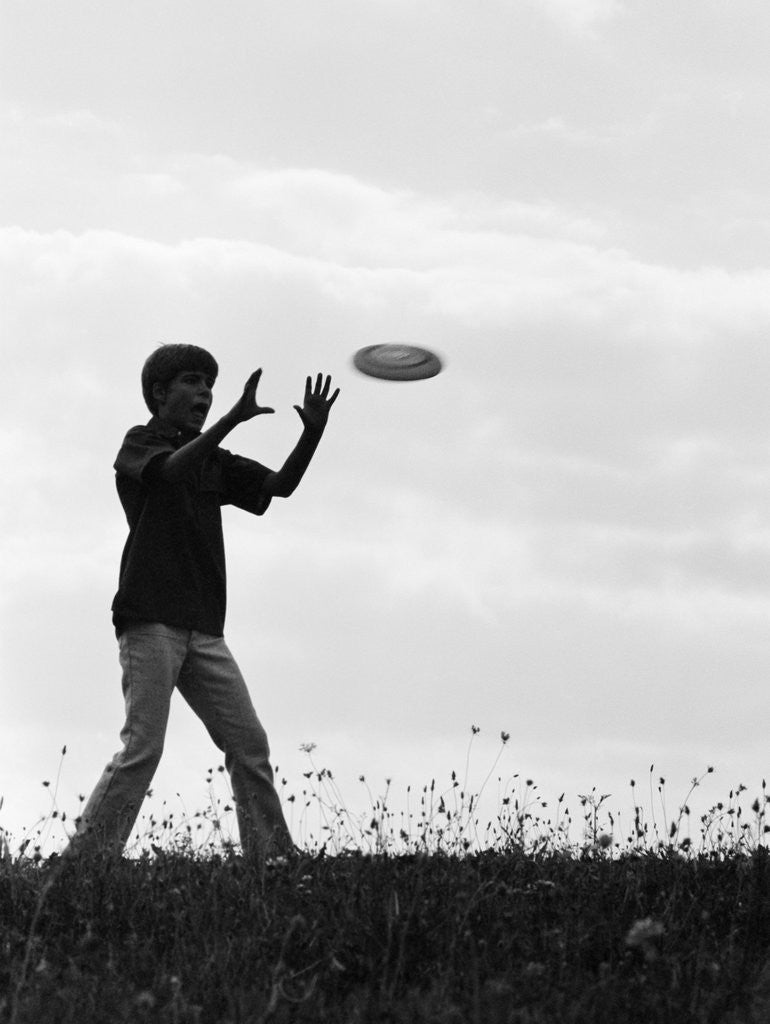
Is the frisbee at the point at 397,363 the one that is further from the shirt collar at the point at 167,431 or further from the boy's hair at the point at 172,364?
the shirt collar at the point at 167,431

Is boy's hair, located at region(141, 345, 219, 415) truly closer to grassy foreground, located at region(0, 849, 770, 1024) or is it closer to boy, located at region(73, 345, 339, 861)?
boy, located at region(73, 345, 339, 861)

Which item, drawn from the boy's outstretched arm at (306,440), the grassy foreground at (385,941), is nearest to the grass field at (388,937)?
the grassy foreground at (385,941)

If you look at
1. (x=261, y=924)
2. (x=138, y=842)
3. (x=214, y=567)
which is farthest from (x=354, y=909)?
(x=214, y=567)

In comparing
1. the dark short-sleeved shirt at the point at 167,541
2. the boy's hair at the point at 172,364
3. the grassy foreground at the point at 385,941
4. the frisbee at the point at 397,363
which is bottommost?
the grassy foreground at the point at 385,941

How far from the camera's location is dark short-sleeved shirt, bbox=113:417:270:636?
6770mm

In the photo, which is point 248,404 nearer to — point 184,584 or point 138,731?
point 184,584

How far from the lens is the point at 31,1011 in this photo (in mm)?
4125

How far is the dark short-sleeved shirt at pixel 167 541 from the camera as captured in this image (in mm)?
6770

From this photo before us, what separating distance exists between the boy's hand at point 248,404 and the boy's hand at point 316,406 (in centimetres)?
46

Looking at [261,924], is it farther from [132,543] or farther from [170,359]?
[170,359]

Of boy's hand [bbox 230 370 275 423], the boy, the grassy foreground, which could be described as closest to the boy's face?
the boy

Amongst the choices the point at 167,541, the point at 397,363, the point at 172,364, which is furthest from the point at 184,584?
the point at 397,363

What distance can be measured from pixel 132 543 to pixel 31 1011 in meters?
3.16

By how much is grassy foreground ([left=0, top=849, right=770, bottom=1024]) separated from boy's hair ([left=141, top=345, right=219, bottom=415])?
2486 mm
